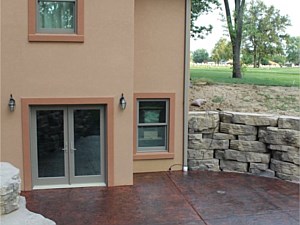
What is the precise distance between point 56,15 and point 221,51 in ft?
27.8

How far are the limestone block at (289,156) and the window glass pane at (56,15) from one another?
21.6 ft

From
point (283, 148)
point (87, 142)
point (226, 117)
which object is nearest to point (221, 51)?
point (226, 117)

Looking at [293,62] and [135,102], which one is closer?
[135,102]

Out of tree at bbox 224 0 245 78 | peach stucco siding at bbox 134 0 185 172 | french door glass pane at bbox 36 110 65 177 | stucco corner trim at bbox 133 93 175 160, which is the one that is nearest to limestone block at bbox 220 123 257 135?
peach stucco siding at bbox 134 0 185 172

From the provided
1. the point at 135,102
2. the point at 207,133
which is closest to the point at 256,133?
the point at 207,133

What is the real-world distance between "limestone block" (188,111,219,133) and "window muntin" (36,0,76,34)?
4.35 meters

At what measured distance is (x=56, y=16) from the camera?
9023 millimetres

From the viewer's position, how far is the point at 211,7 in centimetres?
1573

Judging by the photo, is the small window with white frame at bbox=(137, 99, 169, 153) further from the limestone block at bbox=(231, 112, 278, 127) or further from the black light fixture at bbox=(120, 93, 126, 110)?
the limestone block at bbox=(231, 112, 278, 127)

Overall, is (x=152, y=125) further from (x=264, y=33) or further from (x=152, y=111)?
(x=264, y=33)

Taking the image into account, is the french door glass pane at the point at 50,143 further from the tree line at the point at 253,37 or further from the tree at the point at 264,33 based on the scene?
the tree at the point at 264,33

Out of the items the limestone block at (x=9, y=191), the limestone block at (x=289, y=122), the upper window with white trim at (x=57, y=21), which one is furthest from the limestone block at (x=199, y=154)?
the limestone block at (x=9, y=191)

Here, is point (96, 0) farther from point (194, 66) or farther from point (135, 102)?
point (194, 66)

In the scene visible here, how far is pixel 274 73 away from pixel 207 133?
5783 mm
